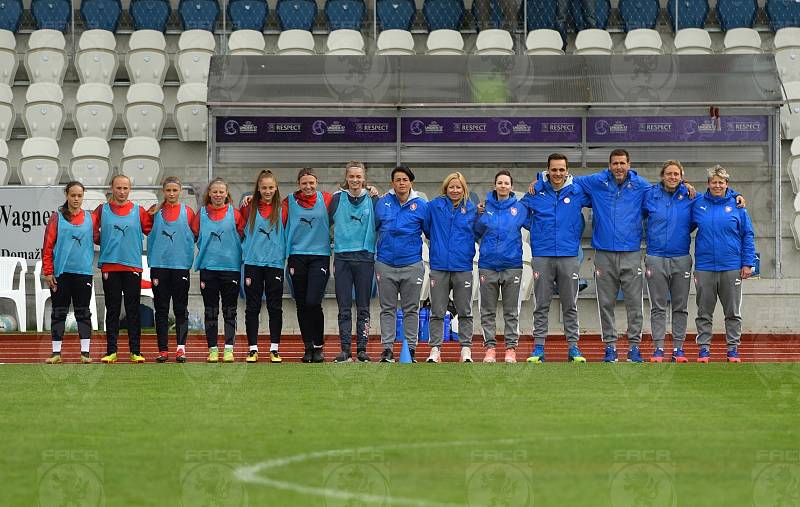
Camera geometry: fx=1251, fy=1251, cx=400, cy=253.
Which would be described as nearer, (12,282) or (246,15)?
(12,282)

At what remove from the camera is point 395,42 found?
1931 cm

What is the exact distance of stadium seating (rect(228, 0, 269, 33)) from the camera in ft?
65.4

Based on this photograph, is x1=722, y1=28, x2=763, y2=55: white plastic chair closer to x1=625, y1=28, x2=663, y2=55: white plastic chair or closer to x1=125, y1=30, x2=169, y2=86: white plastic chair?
x1=625, y1=28, x2=663, y2=55: white plastic chair

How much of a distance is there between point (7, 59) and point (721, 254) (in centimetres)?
1238

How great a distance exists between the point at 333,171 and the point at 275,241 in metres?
5.44

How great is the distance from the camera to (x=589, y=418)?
20.7 ft

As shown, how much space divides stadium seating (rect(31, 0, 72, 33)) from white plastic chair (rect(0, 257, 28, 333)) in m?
6.19

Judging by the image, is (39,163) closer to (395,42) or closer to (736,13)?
(395,42)

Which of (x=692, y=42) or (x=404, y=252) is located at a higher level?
(x=692, y=42)

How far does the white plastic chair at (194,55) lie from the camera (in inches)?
741

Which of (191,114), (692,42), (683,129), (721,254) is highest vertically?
(692,42)

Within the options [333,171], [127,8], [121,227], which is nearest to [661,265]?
[121,227]

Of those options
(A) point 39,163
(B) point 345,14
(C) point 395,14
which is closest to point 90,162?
(A) point 39,163

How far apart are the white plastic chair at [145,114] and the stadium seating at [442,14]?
4.48m
